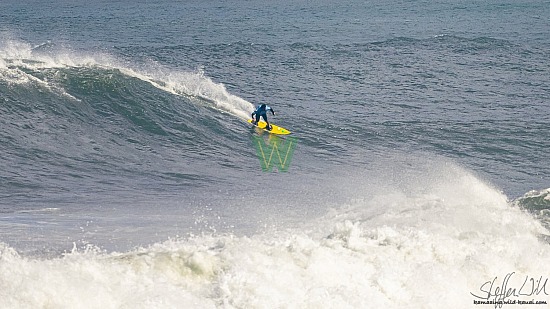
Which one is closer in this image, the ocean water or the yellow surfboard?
the ocean water

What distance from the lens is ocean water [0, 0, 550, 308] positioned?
1013cm

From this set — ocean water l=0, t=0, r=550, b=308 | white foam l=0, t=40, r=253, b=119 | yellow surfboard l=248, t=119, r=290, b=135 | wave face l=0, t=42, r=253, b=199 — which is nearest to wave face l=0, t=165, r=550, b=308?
ocean water l=0, t=0, r=550, b=308

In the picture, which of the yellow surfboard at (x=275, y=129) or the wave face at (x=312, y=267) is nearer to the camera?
the wave face at (x=312, y=267)

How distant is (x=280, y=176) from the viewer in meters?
19.3

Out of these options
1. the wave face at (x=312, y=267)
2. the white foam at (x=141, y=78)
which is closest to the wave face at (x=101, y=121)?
the white foam at (x=141, y=78)

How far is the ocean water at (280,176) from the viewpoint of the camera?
1013cm

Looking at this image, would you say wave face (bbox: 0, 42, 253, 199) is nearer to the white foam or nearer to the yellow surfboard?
the white foam

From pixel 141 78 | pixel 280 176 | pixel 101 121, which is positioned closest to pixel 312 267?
pixel 280 176

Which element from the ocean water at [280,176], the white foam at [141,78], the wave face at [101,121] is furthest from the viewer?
the white foam at [141,78]

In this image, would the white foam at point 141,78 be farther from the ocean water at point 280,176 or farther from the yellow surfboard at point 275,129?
the yellow surfboard at point 275,129

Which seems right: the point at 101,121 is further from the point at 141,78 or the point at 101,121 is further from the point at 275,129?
the point at 275,129

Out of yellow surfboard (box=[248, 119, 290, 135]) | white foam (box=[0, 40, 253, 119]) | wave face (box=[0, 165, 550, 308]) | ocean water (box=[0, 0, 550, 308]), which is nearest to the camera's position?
wave face (box=[0, 165, 550, 308])

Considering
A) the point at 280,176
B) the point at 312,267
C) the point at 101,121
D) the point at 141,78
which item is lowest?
the point at 280,176

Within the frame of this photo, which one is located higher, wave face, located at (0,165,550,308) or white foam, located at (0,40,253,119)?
white foam, located at (0,40,253,119)
